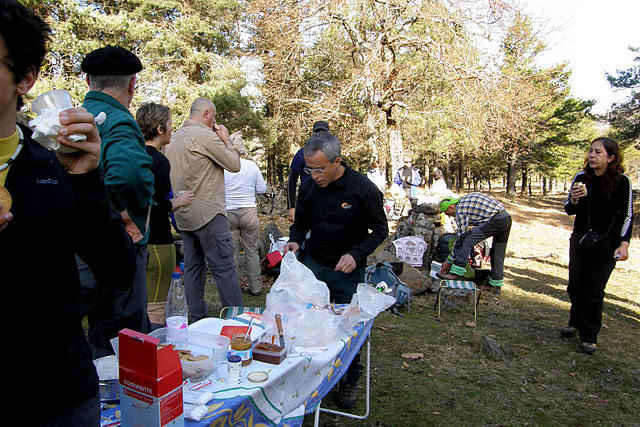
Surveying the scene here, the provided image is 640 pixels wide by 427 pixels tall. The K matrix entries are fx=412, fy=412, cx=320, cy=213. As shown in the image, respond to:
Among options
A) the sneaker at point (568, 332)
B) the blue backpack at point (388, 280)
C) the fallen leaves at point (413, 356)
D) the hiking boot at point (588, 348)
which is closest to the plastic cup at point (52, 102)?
the fallen leaves at point (413, 356)

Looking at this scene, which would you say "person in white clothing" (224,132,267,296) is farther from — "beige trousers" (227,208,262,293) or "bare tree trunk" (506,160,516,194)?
"bare tree trunk" (506,160,516,194)

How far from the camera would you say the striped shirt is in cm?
602

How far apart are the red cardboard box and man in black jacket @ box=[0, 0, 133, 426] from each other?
16 centimetres

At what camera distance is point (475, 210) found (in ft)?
20.0

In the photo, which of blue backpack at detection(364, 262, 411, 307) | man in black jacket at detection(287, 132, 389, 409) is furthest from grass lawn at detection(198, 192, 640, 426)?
man in black jacket at detection(287, 132, 389, 409)

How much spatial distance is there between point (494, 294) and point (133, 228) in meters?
5.93

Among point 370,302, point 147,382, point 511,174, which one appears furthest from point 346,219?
point 511,174

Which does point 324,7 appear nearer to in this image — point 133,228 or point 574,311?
point 574,311

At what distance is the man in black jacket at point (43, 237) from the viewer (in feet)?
2.63

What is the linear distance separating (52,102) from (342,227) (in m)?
2.25

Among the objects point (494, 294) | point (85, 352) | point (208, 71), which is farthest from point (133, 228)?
point (208, 71)

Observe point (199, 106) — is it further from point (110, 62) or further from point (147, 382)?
point (147, 382)

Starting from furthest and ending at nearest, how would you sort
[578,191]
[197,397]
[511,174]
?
1. [511,174]
2. [578,191]
3. [197,397]

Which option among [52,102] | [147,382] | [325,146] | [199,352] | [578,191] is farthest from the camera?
[578,191]
